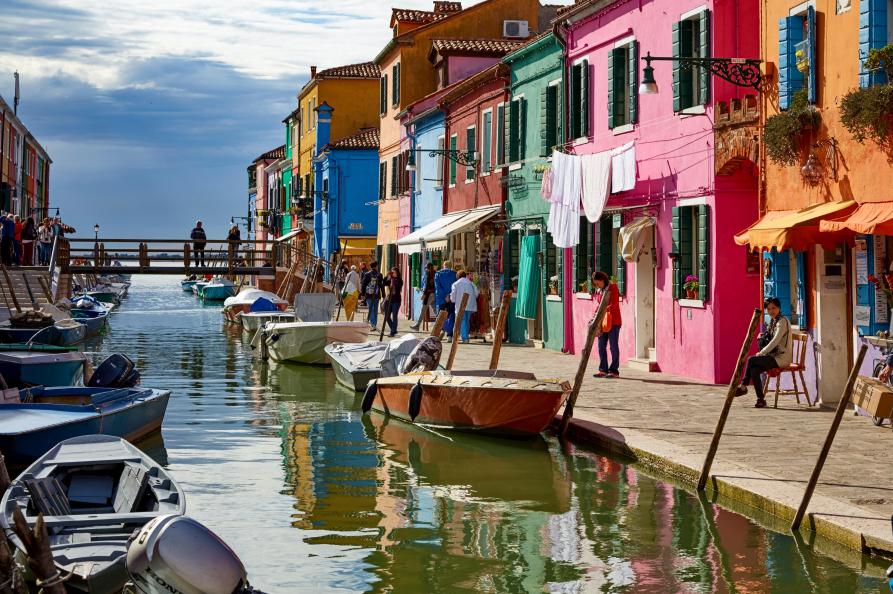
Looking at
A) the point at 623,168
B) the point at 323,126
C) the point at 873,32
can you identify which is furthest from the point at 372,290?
the point at 323,126

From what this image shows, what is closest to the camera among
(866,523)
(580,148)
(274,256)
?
(866,523)

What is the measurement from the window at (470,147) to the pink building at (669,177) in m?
7.45

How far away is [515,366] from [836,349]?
24.1 ft

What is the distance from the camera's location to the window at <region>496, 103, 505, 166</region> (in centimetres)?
3102

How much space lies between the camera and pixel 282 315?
113 feet

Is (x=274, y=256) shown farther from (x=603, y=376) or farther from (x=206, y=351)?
(x=603, y=376)

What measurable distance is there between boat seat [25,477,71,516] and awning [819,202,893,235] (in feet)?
29.1

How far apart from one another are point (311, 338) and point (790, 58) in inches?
530

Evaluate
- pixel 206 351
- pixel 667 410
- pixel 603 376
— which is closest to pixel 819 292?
pixel 667 410

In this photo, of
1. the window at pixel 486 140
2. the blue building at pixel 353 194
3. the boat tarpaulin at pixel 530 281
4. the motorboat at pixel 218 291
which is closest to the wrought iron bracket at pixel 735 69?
the boat tarpaulin at pixel 530 281

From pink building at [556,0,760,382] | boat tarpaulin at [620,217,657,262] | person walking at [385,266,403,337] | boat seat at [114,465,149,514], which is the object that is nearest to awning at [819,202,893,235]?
pink building at [556,0,760,382]

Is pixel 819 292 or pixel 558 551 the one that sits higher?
pixel 819 292

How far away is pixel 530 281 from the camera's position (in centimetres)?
2825

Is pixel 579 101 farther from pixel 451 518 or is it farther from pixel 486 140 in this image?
pixel 451 518
